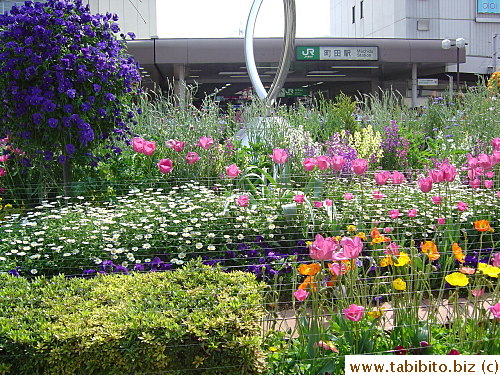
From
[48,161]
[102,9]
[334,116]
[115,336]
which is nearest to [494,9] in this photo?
[102,9]

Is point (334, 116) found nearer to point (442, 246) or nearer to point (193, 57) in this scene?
point (442, 246)

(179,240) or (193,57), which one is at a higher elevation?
(193,57)

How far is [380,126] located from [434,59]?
18321mm

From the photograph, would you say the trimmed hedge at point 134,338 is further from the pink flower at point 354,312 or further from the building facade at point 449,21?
the building facade at point 449,21

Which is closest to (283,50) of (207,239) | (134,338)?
(207,239)

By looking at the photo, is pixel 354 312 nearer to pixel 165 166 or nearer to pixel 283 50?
pixel 165 166

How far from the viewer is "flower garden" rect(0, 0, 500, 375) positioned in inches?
63.3

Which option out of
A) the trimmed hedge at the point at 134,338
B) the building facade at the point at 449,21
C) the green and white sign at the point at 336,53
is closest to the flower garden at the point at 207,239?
the trimmed hedge at the point at 134,338

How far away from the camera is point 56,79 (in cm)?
395

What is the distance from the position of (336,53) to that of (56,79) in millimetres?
19715

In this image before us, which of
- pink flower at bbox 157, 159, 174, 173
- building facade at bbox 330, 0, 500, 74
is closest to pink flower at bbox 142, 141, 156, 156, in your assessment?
pink flower at bbox 157, 159, 174, 173

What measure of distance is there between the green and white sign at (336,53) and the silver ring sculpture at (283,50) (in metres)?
14.7

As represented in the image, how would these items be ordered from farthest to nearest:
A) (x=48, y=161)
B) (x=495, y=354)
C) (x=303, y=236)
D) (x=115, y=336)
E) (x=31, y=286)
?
1. (x=48, y=161)
2. (x=303, y=236)
3. (x=31, y=286)
4. (x=495, y=354)
5. (x=115, y=336)

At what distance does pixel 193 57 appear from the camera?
21.4 m
